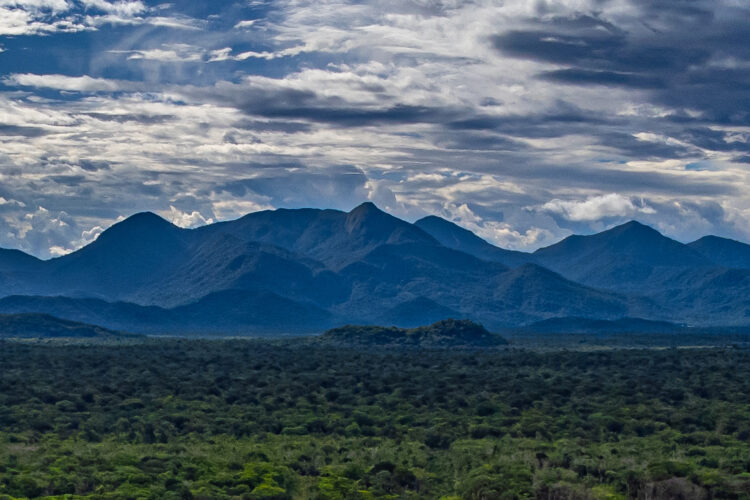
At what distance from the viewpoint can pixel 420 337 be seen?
18138 cm

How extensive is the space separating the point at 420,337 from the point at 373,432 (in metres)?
123

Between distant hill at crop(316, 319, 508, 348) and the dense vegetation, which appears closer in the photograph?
the dense vegetation

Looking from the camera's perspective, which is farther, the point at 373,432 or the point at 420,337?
the point at 420,337

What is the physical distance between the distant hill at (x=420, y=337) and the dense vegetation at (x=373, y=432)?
233ft

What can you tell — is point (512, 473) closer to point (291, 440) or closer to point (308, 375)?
point (291, 440)

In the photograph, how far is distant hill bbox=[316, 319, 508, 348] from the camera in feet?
581

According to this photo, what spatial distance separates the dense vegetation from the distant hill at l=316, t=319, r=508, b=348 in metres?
71.1

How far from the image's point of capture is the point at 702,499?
130 feet

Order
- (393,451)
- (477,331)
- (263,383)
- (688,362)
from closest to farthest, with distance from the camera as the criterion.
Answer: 1. (393,451)
2. (263,383)
3. (688,362)
4. (477,331)

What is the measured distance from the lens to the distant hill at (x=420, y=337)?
581 feet

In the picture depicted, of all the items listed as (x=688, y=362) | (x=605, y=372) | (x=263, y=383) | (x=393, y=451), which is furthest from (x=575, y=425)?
(x=688, y=362)

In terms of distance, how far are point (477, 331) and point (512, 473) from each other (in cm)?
14502

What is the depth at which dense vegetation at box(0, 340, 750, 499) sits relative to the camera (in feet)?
136

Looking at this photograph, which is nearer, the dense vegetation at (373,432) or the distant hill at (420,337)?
the dense vegetation at (373,432)
